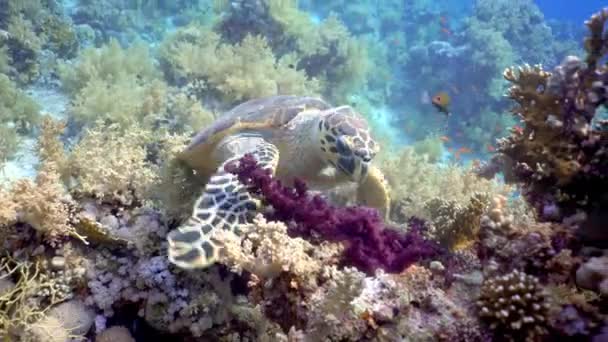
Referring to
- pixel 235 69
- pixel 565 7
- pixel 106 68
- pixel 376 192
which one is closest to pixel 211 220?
pixel 376 192

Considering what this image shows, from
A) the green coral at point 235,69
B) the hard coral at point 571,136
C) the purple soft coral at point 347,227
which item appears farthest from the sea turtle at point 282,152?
the green coral at point 235,69

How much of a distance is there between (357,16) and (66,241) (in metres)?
16.4

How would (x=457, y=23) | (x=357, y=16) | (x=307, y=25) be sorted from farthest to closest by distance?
(x=457, y=23)
(x=357, y=16)
(x=307, y=25)

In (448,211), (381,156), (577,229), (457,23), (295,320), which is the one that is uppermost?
(457,23)

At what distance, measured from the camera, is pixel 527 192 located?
231 centimetres

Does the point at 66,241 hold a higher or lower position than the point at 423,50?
lower

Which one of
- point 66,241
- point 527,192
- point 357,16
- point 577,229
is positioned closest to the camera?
point 577,229

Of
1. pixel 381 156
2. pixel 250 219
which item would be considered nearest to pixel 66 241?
pixel 250 219

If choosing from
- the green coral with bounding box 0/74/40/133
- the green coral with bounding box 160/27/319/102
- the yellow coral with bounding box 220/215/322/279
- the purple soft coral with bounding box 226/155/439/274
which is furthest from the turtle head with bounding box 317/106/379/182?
the green coral with bounding box 0/74/40/133

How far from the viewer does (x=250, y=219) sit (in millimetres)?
2555

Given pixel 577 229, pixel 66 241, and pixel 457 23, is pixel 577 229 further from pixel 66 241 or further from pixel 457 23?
pixel 457 23

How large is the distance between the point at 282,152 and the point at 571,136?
2380 millimetres

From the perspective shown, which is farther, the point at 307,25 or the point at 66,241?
the point at 307,25

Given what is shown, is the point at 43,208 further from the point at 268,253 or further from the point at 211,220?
the point at 268,253
